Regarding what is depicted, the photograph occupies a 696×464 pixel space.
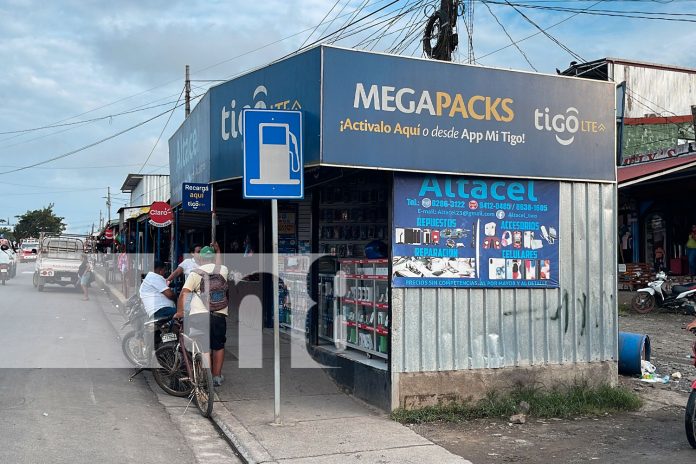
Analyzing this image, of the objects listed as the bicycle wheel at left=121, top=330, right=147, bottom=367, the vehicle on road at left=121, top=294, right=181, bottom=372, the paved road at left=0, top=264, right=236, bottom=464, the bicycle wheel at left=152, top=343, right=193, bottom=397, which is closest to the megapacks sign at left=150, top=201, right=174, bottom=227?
the paved road at left=0, top=264, right=236, bottom=464

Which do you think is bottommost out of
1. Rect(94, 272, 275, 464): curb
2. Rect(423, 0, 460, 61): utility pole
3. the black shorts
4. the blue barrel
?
Rect(94, 272, 275, 464): curb

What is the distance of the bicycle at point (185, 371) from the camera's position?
25.0ft

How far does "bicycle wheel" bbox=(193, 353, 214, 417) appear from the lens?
7.41 metres

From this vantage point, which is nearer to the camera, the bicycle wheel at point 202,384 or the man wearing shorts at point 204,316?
the bicycle wheel at point 202,384

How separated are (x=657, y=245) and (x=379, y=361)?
15464 millimetres

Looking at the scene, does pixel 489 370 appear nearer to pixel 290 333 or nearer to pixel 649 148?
pixel 290 333

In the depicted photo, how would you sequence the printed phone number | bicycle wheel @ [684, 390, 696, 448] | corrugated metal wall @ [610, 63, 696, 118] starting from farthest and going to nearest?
corrugated metal wall @ [610, 63, 696, 118], the printed phone number, bicycle wheel @ [684, 390, 696, 448]

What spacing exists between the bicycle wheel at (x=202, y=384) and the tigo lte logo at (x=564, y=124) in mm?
4772

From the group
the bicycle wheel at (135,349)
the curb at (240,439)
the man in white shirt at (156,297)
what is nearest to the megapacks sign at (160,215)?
the bicycle wheel at (135,349)

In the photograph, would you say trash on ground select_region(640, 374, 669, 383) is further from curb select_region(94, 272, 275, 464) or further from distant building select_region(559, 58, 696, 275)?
distant building select_region(559, 58, 696, 275)

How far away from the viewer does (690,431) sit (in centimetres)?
607

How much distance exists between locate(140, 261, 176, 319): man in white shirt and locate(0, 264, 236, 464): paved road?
3.22ft

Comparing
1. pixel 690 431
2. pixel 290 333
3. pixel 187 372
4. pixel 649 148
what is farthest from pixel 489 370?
pixel 649 148

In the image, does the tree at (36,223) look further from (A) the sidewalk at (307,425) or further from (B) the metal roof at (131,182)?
(A) the sidewalk at (307,425)
